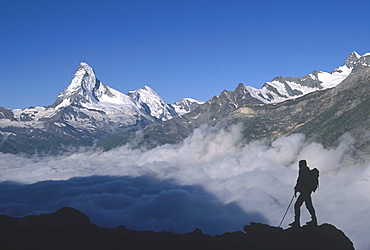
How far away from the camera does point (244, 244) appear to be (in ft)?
112

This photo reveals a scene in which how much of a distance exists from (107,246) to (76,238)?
335cm

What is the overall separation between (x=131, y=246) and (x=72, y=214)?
2165 cm

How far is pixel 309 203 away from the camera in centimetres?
3706

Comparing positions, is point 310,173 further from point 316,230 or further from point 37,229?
point 37,229

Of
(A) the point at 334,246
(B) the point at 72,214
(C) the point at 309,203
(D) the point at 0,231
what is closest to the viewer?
(D) the point at 0,231

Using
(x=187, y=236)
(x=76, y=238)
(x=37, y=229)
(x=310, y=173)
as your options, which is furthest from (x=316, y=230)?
(x=37, y=229)

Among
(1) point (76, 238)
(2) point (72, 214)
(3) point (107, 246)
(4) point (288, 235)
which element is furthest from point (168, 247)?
(2) point (72, 214)

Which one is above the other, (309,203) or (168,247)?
(309,203)

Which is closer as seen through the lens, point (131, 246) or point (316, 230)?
point (131, 246)

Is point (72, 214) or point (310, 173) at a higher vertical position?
point (310, 173)

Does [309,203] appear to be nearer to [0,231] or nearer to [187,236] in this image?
[187,236]

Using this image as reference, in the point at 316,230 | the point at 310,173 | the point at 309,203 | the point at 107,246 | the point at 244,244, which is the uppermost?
the point at 310,173

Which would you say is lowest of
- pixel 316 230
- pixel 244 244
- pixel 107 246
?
pixel 107 246

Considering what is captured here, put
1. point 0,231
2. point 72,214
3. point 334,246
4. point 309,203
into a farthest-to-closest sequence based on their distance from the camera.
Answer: point 72,214, point 309,203, point 334,246, point 0,231
